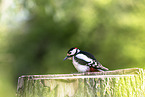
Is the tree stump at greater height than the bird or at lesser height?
lesser

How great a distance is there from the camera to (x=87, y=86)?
62.9 inches

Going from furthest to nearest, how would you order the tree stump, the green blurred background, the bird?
the green blurred background → the bird → the tree stump

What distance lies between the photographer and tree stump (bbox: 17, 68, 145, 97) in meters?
1.59

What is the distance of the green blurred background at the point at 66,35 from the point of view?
21.3 feet

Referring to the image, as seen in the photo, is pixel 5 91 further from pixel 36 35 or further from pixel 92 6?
pixel 92 6

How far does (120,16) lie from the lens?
675 centimetres

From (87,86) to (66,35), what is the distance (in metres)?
6.15

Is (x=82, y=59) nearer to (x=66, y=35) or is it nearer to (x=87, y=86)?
(x=87, y=86)

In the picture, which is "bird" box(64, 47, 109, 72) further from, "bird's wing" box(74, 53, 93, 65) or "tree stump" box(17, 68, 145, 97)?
"tree stump" box(17, 68, 145, 97)

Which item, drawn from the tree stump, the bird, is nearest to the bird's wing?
the bird

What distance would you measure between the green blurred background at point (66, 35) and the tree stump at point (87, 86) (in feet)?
13.6

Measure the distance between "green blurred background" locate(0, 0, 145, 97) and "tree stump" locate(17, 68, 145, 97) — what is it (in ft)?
13.6

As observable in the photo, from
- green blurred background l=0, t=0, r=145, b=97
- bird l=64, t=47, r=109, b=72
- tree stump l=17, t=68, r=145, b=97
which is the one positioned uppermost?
green blurred background l=0, t=0, r=145, b=97

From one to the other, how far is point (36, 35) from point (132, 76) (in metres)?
6.69
